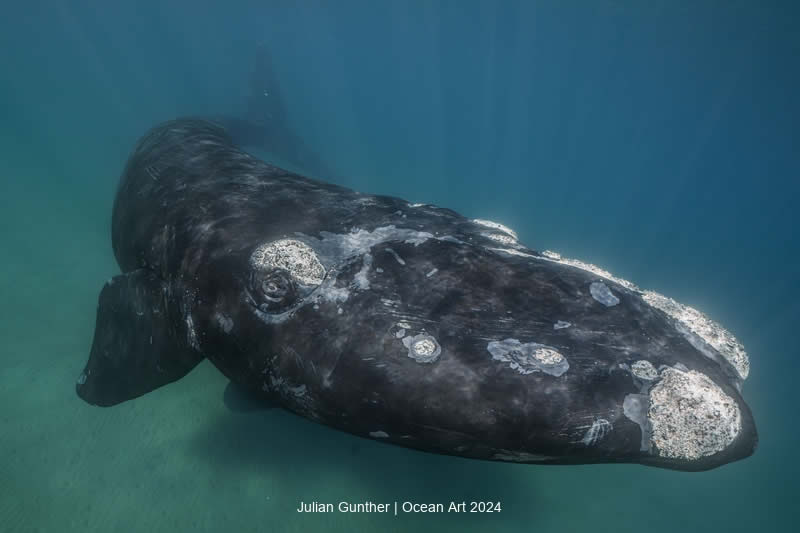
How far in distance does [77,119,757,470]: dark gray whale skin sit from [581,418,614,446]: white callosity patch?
15mm

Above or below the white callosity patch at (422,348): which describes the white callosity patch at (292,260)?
above

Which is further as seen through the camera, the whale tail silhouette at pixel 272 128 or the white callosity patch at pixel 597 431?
the whale tail silhouette at pixel 272 128

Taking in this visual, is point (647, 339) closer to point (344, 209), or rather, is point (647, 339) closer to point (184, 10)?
point (344, 209)

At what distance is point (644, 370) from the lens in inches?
126

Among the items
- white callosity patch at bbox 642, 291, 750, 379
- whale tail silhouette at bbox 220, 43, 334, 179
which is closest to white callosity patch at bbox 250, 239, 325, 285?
white callosity patch at bbox 642, 291, 750, 379

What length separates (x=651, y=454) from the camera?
3.03 m

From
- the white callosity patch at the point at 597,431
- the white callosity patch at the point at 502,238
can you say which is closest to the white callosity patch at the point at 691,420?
the white callosity patch at the point at 597,431

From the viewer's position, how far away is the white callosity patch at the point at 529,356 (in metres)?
3.17

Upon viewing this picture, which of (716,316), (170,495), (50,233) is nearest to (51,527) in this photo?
(170,495)

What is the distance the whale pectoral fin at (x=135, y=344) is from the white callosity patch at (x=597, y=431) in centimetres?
382

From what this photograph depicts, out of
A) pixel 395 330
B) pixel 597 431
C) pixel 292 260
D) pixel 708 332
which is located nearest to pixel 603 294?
pixel 708 332

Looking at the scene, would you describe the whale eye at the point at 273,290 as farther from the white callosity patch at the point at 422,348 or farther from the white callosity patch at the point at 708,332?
→ the white callosity patch at the point at 708,332

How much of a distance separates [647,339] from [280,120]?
27.4 metres

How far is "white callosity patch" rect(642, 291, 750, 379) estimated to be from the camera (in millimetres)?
3734
